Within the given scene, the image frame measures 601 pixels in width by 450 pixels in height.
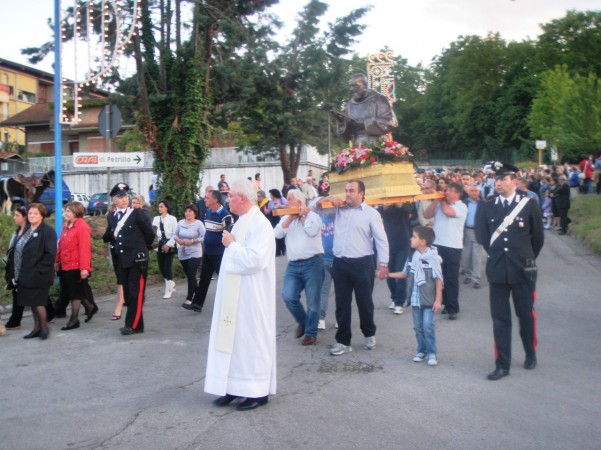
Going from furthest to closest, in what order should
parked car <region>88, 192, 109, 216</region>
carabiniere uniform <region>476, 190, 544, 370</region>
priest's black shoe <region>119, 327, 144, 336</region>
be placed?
1. parked car <region>88, 192, 109, 216</region>
2. priest's black shoe <region>119, 327, 144, 336</region>
3. carabiniere uniform <region>476, 190, 544, 370</region>

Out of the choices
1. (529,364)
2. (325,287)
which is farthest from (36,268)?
(529,364)

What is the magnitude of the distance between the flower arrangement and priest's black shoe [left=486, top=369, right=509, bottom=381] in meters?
2.85

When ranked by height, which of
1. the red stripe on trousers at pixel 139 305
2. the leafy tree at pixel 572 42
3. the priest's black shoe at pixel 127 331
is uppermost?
the leafy tree at pixel 572 42

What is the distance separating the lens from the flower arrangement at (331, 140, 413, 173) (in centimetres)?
834

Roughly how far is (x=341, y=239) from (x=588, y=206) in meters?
16.9

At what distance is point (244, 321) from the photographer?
19.9 ft

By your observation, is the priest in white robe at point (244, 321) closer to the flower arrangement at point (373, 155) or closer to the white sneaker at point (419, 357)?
the white sneaker at point (419, 357)

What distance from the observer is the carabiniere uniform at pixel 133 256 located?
9.18 meters

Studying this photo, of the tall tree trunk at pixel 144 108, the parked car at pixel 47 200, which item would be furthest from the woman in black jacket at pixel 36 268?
the tall tree trunk at pixel 144 108

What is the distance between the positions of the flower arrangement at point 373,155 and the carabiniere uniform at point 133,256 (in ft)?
9.63

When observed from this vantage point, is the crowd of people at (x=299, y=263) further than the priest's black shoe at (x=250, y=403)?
Yes

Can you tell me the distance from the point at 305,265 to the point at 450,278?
264cm

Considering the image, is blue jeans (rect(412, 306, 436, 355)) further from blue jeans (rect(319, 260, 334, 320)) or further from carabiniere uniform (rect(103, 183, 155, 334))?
carabiniere uniform (rect(103, 183, 155, 334))

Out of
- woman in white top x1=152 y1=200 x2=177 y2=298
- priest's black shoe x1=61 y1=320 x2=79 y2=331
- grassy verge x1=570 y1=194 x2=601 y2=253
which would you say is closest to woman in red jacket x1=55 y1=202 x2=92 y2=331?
priest's black shoe x1=61 y1=320 x2=79 y2=331
